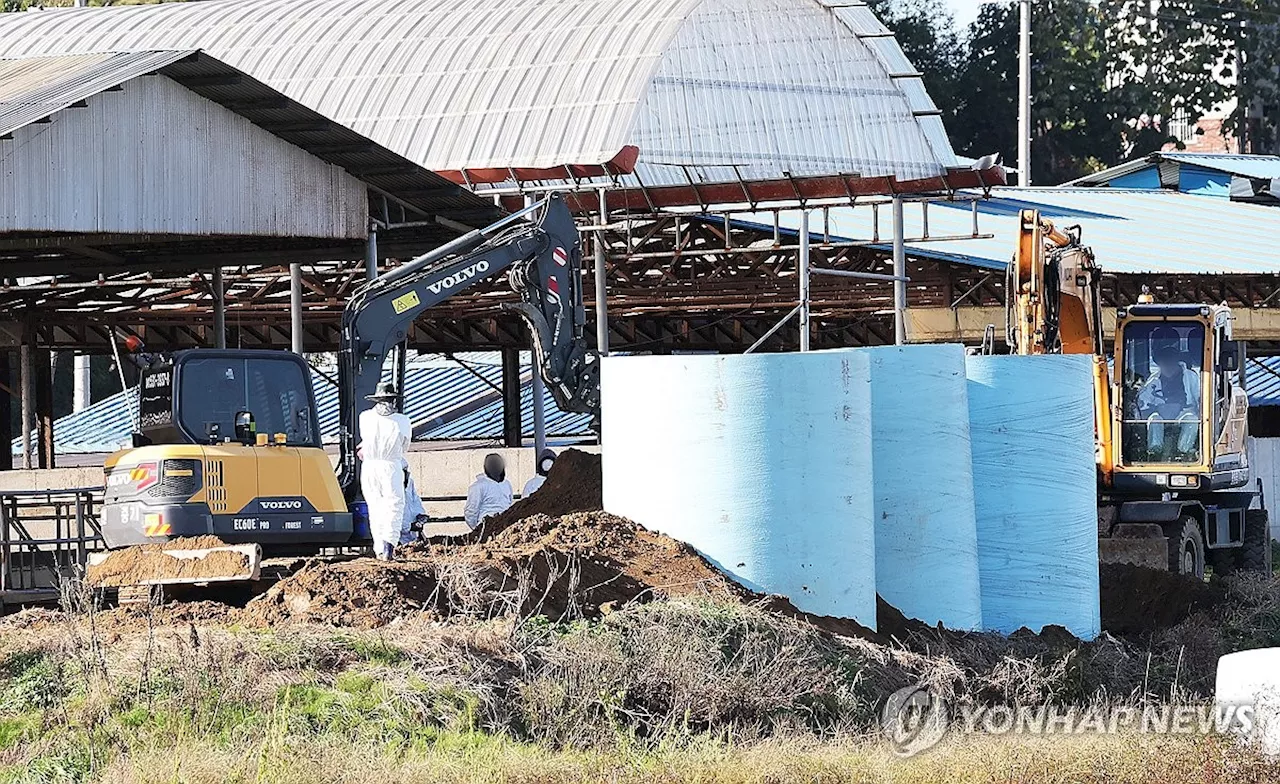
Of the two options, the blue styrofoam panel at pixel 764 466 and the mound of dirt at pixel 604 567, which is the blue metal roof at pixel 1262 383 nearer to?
the blue styrofoam panel at pixel 764 466

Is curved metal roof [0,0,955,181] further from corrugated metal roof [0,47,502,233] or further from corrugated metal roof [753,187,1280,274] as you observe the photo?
corrugated metal roof [0,47,502,233]

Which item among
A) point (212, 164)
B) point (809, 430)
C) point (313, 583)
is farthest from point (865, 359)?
point (212, 164)

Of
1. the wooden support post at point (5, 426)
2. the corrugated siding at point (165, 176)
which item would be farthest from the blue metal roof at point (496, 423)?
the corrugated siding at point (165, 176)

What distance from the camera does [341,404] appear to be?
1861cm

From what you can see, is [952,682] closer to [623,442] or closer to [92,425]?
[623,442]

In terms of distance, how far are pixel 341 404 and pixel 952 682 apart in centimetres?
769

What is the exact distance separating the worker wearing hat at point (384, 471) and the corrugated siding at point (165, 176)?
3688 millimetres

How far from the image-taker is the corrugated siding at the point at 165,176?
17406 mm

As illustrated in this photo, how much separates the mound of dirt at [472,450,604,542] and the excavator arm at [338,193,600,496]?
49.0 inches

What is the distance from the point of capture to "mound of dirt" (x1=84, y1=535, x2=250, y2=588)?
15.1 meters

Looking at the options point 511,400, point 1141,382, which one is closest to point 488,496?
point 1141,382

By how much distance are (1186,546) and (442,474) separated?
1139cm

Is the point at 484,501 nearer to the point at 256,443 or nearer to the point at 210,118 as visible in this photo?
the point at 256,443

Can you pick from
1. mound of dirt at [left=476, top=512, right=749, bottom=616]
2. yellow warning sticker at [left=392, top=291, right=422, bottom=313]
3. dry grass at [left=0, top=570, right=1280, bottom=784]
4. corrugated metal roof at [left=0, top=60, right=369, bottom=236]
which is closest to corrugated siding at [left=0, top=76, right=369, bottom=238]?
corrugated metal roof at [left=0, top=60, right=369, bottom=236]
